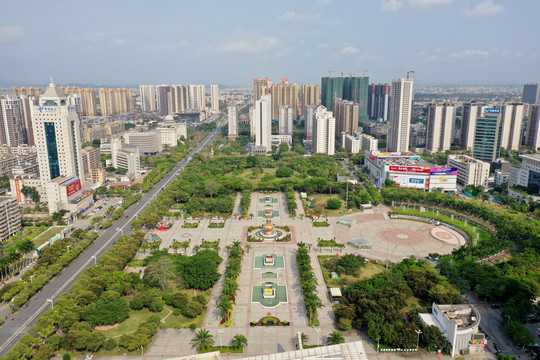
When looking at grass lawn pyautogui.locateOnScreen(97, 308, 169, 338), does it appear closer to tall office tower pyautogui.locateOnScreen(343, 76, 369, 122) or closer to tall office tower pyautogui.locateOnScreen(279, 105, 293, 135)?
tall office tower pyautogui.locateOnScreen(279, 105, 293, 135)

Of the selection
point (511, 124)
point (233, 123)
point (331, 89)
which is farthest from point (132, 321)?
point (331, 89)

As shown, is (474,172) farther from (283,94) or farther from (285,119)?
(283,94)

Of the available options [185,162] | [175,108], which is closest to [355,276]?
[185,162]

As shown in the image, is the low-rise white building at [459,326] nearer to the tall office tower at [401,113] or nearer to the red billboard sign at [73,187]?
the red billboard sign at [73,187]

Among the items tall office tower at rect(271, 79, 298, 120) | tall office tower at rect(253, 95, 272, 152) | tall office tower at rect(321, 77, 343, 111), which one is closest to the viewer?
tall office tower at rect(253, 95, 272, 152)

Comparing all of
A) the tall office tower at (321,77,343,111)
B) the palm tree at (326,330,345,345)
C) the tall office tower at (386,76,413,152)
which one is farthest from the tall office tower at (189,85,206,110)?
the palm tree at (326,330,345,345)

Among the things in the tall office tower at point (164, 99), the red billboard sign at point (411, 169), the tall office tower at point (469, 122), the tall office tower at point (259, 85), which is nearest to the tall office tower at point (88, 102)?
the tall office tower at point (164, 99)
